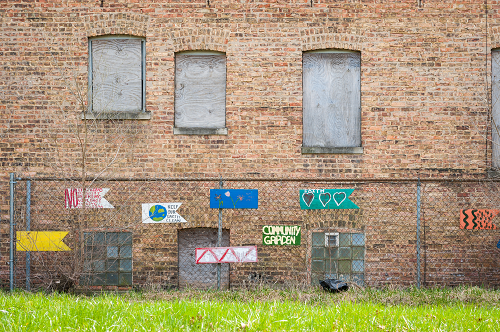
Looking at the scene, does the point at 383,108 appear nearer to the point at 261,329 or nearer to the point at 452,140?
the point at 452,140

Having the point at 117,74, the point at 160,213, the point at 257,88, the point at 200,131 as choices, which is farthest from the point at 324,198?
the point at 117,74

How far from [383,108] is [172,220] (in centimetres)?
496

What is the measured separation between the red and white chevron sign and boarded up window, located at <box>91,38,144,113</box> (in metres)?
3.57

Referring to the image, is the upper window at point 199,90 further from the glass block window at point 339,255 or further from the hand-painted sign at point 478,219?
the hand-painted sign at point 478,219

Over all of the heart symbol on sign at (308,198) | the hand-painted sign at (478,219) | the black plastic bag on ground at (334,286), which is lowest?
the black plastic bag on ground at (334,286)

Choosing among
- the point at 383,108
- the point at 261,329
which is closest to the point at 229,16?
the point at 383,108

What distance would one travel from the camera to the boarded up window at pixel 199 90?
367 inches

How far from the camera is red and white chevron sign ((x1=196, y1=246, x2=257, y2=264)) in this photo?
7.66 m

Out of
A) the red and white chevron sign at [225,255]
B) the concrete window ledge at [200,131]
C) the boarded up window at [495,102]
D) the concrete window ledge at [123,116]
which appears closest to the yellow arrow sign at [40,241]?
the red and white chevron sign at [225,255]

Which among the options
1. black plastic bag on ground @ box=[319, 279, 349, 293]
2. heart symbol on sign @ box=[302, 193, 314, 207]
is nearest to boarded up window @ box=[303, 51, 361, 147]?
heart symbol on sign @ box=[302, 193, 314, 207]

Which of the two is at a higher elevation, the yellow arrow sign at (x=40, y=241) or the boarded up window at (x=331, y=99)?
the boarded up window at (x=331, y=99)

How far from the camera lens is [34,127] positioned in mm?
9102

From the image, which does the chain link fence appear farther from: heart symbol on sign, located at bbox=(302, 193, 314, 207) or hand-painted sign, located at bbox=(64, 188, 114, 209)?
hand-painted sign, located at bbox=(64, 188, 114, 209)

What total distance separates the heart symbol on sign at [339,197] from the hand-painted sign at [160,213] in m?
3.05
